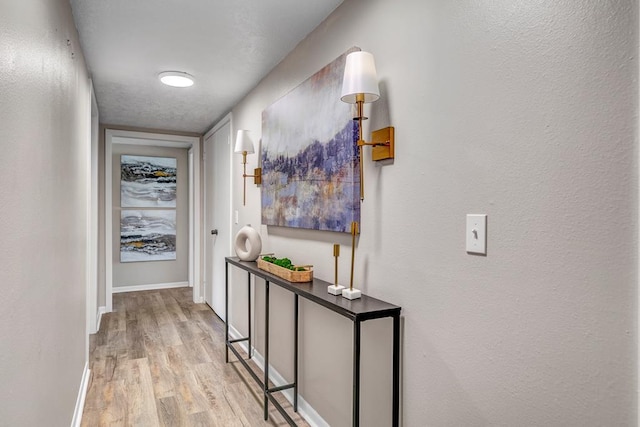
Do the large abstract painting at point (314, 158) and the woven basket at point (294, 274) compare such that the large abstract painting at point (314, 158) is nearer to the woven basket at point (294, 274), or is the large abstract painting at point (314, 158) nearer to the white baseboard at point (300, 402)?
the woven basket at point (294, 274)

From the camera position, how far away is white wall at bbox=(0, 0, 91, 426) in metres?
0.96

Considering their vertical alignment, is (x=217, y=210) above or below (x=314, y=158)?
below

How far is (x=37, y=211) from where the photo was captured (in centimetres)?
126

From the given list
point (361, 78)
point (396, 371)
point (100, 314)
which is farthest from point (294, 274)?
point (100, 314)

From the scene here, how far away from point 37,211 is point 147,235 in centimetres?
474

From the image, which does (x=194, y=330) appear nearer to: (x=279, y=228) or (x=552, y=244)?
(x=279, y=228)

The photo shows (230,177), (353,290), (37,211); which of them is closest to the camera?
(37,211)

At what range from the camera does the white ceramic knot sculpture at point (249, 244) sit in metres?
2.66

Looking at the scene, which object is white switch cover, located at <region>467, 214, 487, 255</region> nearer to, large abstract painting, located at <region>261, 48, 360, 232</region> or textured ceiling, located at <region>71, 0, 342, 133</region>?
large abstract painting, located at <region>261, 48, 360, 232</region>

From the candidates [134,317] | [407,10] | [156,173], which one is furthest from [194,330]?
[407,10]

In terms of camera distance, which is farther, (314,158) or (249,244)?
(249,244)

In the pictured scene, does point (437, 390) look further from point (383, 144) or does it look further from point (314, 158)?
point (314, 158)

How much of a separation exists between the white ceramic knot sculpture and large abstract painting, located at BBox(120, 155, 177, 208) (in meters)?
3.46

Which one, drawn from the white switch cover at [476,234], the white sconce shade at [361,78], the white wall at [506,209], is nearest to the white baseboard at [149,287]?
the white wall at [506,209]
